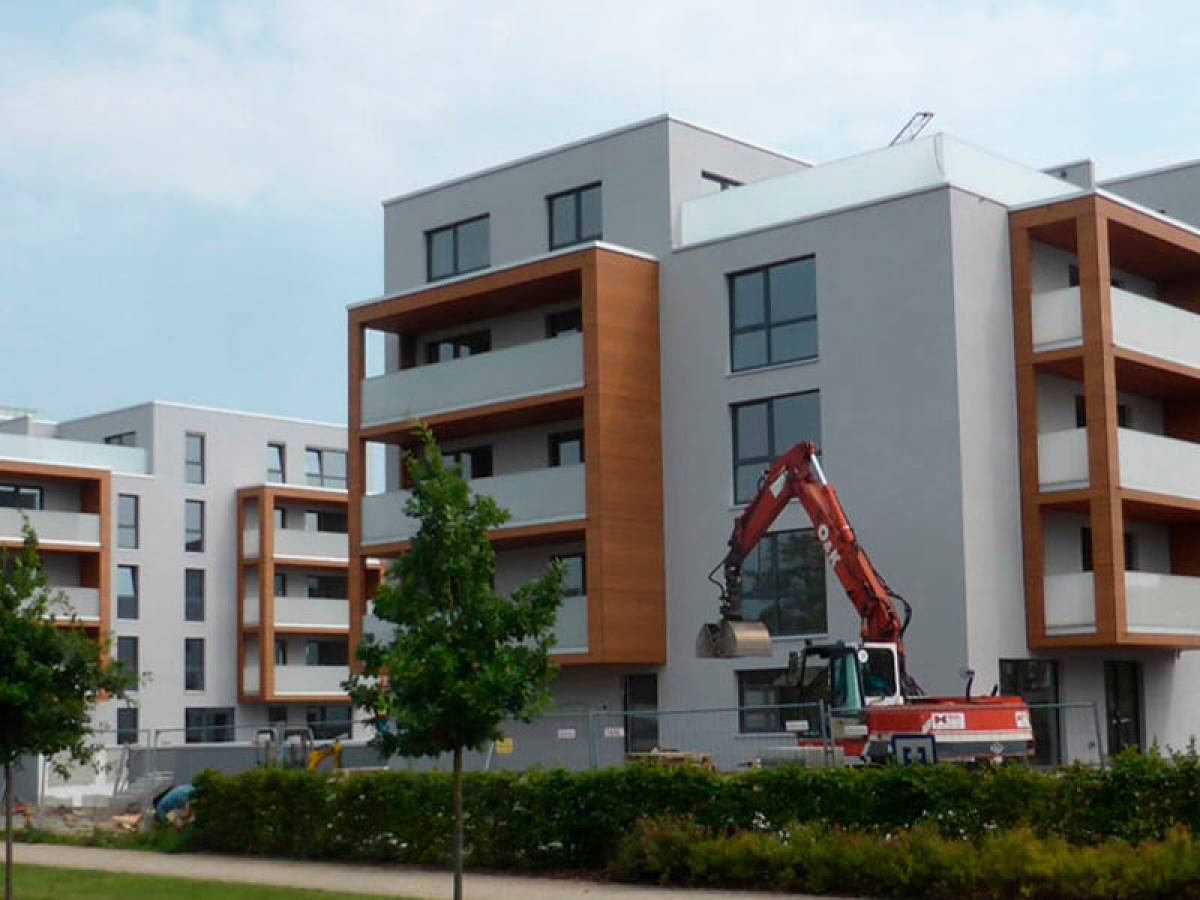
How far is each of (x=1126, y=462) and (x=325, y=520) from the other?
41602mm

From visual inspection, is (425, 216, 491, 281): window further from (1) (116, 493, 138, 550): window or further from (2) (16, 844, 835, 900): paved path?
(1) (116, 493, 138, 550): window

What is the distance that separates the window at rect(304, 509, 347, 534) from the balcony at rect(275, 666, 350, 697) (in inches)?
214

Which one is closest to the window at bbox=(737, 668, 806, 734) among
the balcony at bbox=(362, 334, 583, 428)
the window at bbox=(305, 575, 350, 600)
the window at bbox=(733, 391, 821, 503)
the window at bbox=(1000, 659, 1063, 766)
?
the window at bbox=(733, 391, 821, 503)

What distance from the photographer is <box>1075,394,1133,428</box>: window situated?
3566cm

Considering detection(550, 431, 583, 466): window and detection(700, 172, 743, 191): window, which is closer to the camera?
detection(700, 172, 743, 191): window

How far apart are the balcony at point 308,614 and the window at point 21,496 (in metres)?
9.58

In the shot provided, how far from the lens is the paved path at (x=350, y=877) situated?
20.5 m

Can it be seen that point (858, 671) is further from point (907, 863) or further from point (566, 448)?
point (566, 448)

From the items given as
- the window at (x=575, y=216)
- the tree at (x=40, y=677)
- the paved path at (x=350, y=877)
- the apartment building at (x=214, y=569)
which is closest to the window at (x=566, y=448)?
the window at (x=575, y=216)

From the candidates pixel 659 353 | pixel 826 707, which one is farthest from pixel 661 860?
pixel 659 353

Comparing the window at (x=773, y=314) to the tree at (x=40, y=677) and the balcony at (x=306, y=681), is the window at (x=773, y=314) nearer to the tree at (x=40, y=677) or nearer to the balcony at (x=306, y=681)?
the tree at (x=40, y=677)

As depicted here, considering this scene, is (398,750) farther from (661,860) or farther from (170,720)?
(170,720)

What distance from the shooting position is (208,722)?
65625mm

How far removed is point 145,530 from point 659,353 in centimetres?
3263
